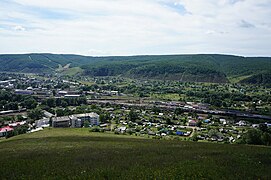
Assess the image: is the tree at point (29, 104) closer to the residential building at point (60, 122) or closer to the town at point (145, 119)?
the town at point (145, 119)

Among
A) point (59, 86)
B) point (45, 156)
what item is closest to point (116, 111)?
point (45, 156)

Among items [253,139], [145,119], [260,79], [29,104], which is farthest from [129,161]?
[260,79]

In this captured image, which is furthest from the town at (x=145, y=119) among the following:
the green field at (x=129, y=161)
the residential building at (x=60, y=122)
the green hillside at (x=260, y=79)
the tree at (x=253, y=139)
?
the green hillside at (x=260, y=79)

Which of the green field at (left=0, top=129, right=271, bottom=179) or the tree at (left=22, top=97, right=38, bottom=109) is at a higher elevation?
the green field at (left=0, top=129, right=271, bottom=179)

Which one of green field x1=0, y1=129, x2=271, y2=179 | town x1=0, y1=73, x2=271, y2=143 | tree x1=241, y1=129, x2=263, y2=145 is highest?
green field x1=0, y1=129, x2=271, y2=179

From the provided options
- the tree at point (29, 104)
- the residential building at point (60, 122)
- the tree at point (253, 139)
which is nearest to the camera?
the tree at point (253, 139)

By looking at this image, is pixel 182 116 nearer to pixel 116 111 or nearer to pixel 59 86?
pixel 116 111

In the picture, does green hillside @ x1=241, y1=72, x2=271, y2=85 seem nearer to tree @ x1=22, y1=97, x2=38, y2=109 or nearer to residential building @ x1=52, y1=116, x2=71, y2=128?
tree @ x1=22, y1=97, x2=38, y2=109

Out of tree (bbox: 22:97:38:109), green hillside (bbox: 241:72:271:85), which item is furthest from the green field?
green hillside (bbox: 241:72:271:85)
